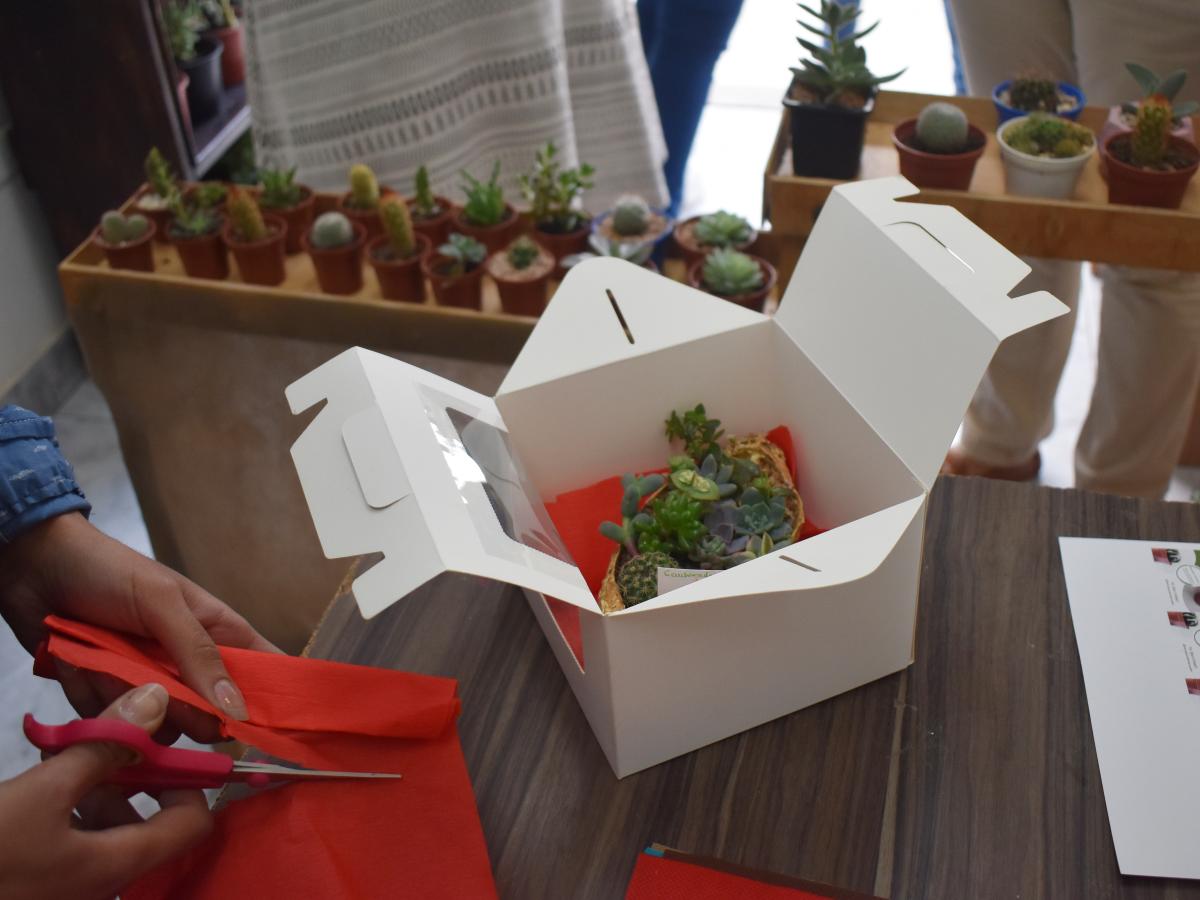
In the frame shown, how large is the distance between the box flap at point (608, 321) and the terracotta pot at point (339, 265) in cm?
59

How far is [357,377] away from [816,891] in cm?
46

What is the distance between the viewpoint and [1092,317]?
230 centimetres

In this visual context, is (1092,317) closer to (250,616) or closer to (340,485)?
(250,616)

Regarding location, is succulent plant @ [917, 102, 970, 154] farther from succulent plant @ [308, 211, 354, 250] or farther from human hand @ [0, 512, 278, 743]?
human hand @ [0, 512, 278, 743]

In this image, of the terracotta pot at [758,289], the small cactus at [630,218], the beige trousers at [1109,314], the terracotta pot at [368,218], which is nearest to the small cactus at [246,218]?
the terracotta pot at [368,218]

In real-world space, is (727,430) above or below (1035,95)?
below

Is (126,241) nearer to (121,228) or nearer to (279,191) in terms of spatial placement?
(121,228)

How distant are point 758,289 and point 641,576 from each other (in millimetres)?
585

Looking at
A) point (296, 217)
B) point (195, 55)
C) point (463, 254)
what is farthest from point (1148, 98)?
point (195, 55)

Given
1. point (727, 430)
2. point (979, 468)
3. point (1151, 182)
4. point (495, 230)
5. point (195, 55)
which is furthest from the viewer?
point (195, 55)

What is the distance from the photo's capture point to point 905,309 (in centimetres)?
77

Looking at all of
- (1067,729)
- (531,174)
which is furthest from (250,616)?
(1067,729)

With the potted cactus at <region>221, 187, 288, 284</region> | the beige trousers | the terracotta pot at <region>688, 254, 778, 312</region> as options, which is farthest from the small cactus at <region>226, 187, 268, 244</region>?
the beige trousers

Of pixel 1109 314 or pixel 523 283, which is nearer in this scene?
pixel 523 283
